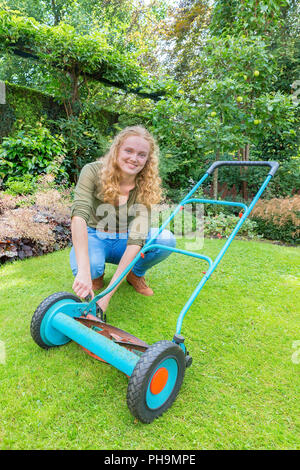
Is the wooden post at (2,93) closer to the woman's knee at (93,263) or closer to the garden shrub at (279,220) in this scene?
the woman's knee at (93,263)

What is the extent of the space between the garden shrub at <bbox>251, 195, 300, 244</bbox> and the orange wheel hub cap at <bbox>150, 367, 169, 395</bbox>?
3776 millimetres

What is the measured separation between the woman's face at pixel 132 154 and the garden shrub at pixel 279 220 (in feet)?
10.4

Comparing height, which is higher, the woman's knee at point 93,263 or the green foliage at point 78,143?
the green foliage at point 78,143

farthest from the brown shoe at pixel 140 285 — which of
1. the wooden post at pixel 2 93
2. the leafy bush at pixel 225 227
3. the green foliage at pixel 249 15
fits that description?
the green foliage at pixel 249 15

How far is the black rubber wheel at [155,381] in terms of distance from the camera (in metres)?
1.19

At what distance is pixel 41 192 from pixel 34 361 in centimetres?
295

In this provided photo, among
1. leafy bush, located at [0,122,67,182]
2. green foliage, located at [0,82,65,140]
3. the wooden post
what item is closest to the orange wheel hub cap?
leafy bush, located at [0,122,67,182]

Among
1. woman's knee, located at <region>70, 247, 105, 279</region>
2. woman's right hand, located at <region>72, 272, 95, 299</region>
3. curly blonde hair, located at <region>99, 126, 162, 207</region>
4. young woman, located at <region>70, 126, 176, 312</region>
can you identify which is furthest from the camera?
woman's knee, located at <region>70, 247, 105, 279</region>

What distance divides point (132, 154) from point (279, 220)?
332 cm

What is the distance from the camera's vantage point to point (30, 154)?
472 cm

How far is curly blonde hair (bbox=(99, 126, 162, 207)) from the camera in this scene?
205 cm

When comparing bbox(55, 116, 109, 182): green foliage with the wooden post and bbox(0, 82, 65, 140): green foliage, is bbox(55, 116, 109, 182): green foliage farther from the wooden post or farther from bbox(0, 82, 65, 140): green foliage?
the wooden post

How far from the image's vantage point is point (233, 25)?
5.75 metres

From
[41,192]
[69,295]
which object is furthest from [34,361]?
[41,192]
